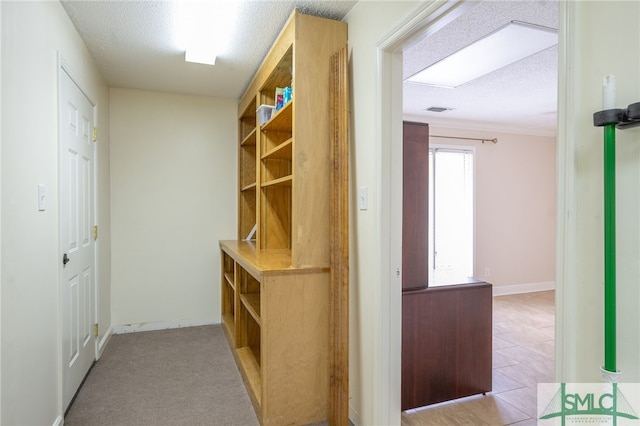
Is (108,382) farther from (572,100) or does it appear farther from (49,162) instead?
(572,100)

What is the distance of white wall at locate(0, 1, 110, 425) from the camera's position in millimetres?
1449

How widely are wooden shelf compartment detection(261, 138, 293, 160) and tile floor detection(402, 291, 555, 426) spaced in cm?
182

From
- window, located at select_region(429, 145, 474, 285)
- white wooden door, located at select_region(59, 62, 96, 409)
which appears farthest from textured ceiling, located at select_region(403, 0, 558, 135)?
white wooden door, located at select_region(59, 62, 96, 409)

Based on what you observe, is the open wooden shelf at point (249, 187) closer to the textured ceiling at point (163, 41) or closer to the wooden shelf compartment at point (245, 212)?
the wooden shelf compartment at point (245, 212)

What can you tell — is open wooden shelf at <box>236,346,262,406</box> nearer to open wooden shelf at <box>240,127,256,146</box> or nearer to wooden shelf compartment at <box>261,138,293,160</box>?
wooden shelf compartment at <box>261,138,293,160</box>

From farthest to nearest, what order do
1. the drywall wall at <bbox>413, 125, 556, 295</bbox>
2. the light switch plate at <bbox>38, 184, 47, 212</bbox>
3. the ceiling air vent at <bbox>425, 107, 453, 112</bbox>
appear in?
the drywall wall at <bbox>413, 125, 556, 295</bbox> → the ceiling air vent at <bbox>425, 107, 453, 112</bbox> → the light switch plate at <bbox>38, 184, 47, 212</bbox>

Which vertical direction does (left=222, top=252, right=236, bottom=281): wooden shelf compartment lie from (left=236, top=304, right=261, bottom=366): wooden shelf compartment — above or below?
above

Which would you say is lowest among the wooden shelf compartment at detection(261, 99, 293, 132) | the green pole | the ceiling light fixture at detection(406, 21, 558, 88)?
the green pole

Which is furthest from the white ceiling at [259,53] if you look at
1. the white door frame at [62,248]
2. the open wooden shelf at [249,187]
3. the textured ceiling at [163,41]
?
the open wooden shelf at [249,187]

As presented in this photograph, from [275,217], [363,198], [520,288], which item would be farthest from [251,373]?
[520,288]

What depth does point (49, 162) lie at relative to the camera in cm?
193

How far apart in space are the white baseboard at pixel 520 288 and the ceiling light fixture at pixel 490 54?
10.6ft

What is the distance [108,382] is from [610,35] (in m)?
3.22

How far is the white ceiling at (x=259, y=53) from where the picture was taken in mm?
2164
